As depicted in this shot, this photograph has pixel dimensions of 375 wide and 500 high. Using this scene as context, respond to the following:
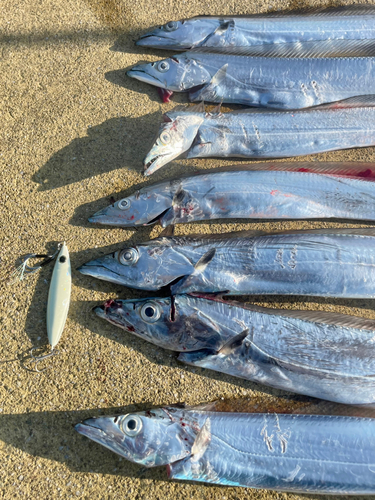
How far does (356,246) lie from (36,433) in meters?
2.62

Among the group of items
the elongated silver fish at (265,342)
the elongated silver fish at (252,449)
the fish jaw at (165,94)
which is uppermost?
the fish jaw at (165,94)

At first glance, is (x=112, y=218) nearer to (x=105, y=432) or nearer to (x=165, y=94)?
(x=165, y=94)

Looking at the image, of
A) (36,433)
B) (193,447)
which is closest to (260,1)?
(193,447)

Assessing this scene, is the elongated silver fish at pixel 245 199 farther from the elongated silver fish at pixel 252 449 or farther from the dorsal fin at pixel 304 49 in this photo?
the elongated silver fish at pixel 252 449

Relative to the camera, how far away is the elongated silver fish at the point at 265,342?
7.64 ft

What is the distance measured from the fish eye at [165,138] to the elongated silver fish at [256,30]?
1.12 m

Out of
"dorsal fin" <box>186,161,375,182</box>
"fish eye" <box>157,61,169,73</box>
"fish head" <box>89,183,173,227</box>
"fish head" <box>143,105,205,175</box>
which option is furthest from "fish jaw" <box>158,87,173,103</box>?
"fish head" <box>89,183,173,227</box>

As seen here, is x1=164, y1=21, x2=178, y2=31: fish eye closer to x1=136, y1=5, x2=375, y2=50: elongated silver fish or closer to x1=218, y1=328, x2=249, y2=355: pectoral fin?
x1=136, y1=5, x2=375, y2=50: elongated silver fish

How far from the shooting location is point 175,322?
7.87 feet

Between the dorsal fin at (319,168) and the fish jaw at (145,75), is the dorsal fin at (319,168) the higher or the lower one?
the lower one

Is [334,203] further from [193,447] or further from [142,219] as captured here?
[193,447]

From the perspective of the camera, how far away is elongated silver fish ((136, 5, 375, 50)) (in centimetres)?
329

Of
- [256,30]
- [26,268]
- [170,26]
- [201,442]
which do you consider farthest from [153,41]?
[201,442]

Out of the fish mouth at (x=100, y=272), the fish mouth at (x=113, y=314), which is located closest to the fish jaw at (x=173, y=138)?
the fish mouth at (x=100, y=272)
